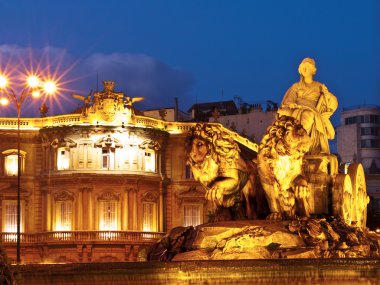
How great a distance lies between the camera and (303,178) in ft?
66.7

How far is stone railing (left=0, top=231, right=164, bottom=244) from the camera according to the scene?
65438 mm

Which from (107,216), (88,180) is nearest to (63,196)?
(88,180)

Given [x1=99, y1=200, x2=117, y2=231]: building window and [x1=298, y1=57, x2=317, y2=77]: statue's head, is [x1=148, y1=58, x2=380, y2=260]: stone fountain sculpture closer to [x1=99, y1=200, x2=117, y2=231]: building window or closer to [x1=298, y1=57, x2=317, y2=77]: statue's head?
[x1=298, y1=57, x2=317, y2=77]: statue's head

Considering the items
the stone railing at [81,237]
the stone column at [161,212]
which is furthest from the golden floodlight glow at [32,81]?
the stone column at [161,212]

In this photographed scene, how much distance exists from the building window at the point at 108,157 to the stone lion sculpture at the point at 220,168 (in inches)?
1873

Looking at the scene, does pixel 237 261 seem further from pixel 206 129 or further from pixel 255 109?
pixel 255 109

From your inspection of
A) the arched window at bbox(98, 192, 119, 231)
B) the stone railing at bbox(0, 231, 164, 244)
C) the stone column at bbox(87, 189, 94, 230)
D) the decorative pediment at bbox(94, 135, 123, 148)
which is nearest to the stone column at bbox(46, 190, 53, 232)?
the stone railing at bbox(0, 231, 164, 244)

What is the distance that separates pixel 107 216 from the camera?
67.1 m

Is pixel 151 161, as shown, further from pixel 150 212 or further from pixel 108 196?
pixel 108 196

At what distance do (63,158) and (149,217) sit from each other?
659 cm

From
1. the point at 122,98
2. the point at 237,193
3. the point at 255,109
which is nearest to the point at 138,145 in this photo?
the point at 122,98

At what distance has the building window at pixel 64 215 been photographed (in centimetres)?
6719

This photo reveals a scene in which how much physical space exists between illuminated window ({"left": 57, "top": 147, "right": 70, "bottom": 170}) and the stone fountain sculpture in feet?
156

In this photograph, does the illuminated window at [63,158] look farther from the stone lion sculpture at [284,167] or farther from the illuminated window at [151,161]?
the stone lion sculpture at [284,167]
